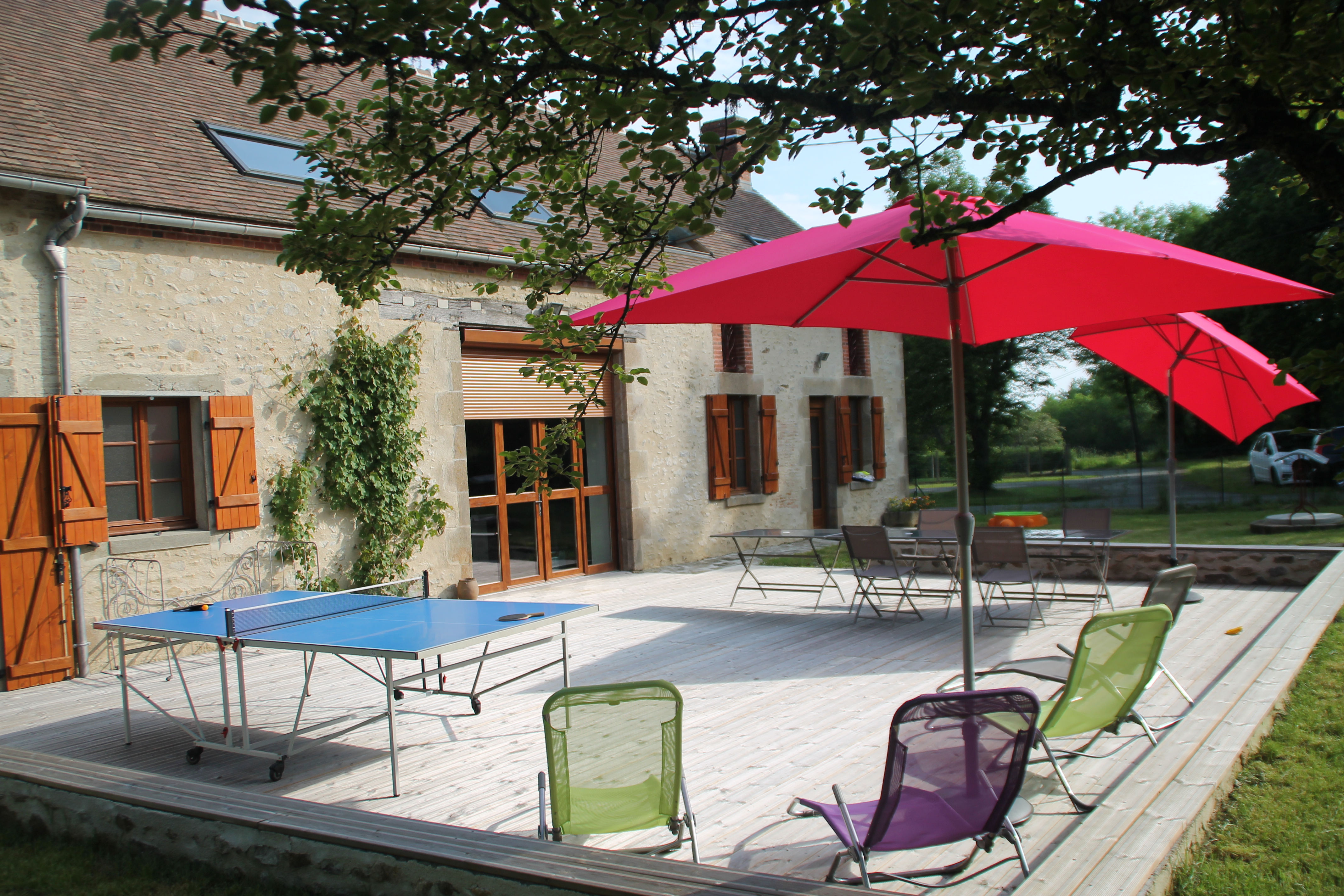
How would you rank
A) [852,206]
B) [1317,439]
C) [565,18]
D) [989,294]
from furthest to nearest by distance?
[1317,439], [989,294], [852,206], [565,18]

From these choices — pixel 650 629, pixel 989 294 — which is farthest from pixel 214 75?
pixel 989 294

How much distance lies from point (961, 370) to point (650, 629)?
175 inches

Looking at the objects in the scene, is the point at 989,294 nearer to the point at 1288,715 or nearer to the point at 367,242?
the point at 1288,715

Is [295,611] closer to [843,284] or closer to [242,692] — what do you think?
[242,692]

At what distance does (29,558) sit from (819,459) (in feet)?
36.8

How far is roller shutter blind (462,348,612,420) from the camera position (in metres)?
10.0

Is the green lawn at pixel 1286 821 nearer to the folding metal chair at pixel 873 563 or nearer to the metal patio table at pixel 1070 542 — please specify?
the metal patio table at pixel 1070 542

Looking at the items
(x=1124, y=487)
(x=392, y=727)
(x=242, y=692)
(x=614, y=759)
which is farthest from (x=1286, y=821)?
(x=1124, y=487)

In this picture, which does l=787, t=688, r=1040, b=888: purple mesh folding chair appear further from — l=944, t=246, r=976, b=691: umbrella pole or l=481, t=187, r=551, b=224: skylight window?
l=481, t=187, r=551, b=224: skylight window

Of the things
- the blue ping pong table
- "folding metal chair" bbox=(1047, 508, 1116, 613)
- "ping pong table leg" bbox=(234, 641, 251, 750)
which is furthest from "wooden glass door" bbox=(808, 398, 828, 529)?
"ping pong table leg" bbox=(234, 641, 251, 750)

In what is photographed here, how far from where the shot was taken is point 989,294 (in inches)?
221

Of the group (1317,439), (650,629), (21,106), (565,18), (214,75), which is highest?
(214,75)

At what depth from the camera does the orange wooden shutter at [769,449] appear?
13672mm

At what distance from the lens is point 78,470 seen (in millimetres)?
6758
